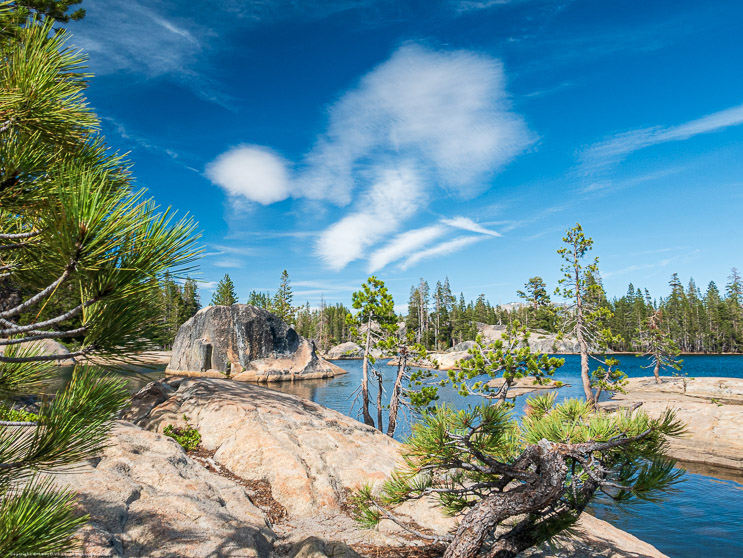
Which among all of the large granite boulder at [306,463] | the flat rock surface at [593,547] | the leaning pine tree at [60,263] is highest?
the leaning pine tree at [60,263]

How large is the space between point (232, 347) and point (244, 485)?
38.0m

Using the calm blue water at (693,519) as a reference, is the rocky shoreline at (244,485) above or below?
above

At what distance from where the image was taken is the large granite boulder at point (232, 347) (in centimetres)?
4259

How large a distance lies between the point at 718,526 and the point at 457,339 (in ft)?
267

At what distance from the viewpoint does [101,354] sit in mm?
2416

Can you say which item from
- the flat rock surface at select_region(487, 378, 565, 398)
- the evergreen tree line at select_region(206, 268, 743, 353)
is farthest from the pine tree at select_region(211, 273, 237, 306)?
the flat rock surface at select_region(487, 378, 565, 398)

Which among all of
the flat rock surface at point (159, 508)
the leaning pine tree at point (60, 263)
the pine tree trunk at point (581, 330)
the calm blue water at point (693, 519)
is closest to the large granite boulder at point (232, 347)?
the pine tree trunk at point (581, 330)

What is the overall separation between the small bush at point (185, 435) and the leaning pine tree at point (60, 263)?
6.99m

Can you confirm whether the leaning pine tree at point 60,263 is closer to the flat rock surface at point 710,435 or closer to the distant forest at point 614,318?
the flat rock surface at point 710,435

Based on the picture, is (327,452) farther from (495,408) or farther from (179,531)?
(495,408)

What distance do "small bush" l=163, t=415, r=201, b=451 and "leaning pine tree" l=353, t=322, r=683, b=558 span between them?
6074 millimetres

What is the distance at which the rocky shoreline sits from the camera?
4.98 metres

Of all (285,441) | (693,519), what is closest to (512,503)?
(285,441)

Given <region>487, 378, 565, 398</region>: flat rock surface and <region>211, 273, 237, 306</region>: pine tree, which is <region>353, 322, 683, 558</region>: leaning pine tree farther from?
<region>211, 273, 237, 306</region>: pine tree
